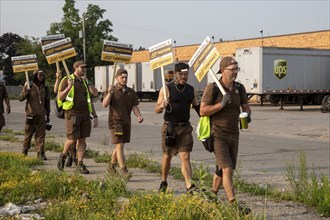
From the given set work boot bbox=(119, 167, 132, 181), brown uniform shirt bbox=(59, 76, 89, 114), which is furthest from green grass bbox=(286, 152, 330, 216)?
brown uniform shirt bbox=(59, 76, 89, 114)

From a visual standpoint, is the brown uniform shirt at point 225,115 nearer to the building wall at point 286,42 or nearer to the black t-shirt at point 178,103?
the black t-shirt at point 178,103

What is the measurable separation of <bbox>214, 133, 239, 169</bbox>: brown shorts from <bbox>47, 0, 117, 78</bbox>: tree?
57.0 metres

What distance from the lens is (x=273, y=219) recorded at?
5.89m

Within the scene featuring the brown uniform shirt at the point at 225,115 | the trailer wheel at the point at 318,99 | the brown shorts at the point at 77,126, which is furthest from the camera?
the trailer wheel at the point at 318,99

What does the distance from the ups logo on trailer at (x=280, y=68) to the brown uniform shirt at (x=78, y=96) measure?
22318mm

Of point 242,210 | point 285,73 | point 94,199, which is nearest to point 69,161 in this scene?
point 94,199

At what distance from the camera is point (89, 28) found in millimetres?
66375

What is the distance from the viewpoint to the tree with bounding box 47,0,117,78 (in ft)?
206

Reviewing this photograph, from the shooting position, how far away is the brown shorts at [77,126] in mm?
9102

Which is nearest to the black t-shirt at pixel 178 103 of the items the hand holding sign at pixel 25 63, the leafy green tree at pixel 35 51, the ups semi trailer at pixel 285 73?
the hand holding sign at pixel 25 63

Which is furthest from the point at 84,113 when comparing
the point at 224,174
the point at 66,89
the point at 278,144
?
the point at 278,144

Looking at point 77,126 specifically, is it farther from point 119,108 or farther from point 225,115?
point 225,115

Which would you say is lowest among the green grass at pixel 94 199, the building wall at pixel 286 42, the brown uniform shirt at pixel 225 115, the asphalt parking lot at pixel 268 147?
the asphalt parking lot at pixel 268 147

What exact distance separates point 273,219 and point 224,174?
76 centimetres
